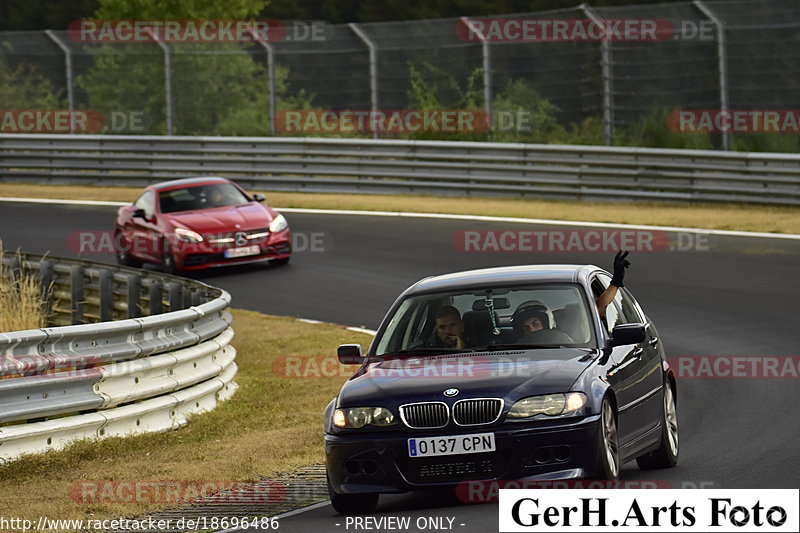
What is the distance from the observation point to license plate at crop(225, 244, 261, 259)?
72.7ft

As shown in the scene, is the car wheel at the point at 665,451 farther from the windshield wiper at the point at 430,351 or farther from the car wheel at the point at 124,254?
the car wheel at the point at 124,254

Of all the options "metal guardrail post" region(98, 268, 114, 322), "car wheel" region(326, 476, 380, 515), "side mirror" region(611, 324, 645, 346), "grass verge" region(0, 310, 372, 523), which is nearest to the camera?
"car wheel" region(326, 476, 380, 515)

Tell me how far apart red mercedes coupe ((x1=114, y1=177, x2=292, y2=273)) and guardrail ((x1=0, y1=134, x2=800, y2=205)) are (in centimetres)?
655

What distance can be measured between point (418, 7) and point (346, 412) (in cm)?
6597

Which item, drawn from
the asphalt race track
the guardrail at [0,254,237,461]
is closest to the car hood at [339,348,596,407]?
the asphalt race track

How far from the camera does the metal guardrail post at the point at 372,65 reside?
31000mm

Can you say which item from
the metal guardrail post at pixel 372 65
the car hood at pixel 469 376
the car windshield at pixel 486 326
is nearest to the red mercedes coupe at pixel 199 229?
the metal guardrail post at pixel 372 65

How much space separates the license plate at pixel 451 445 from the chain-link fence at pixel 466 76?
1844cm

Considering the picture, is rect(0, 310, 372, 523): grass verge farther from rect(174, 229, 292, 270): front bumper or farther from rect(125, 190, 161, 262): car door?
rect(125, 190, 161, 262): car door

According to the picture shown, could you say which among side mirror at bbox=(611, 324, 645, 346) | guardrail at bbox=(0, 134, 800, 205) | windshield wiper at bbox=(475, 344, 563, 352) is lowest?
Result: windshield wiper at bbox=(475, 344, 563, 352)

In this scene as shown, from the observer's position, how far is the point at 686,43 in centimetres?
2636

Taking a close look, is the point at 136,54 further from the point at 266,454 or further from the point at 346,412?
the point at 346,412

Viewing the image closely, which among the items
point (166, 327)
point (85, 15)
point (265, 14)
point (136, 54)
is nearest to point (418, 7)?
point (265, 14)

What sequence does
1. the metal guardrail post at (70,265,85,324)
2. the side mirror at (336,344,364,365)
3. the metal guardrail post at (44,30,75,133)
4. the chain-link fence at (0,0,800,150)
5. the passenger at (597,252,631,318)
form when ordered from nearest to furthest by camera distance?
the side mirror at (336,344,364,365) → the passenger at (597,252,631,318) → the metal guardrail post at (70,265,85,324) → the chain-link fence at (0,0,800,150) → the metal guardrail post at (44,30,75,133)
